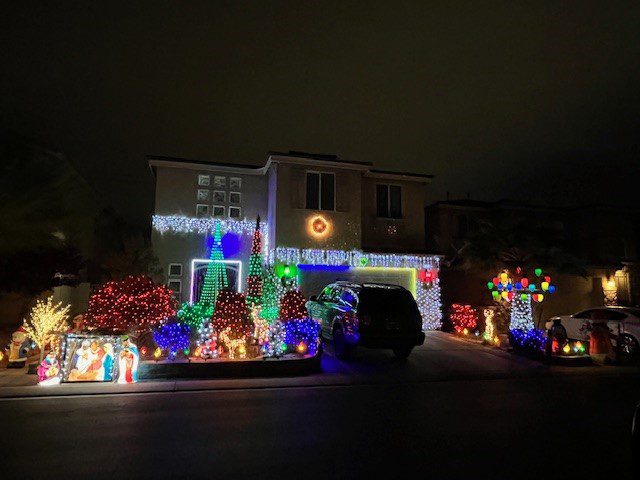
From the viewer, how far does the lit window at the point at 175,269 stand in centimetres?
1712

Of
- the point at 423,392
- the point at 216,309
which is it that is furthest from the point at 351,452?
the point at 216,309

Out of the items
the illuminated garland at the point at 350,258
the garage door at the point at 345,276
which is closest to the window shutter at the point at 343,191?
the illuminated garland at the point at 350,258

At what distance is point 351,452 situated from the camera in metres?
5.03

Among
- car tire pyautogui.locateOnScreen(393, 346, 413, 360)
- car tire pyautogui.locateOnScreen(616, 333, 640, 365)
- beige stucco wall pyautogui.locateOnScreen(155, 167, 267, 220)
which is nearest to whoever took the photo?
car tire pyautogui.locateOnScreen(393, 346, 413, 360)

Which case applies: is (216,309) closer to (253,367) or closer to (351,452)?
(253,367)

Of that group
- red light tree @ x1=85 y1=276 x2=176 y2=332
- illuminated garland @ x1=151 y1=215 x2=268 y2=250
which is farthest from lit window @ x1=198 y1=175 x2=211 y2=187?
red light tree @ x1=85 y1=276 x2=176 y2=332

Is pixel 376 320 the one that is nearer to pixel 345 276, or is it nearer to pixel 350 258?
pixel 350 258

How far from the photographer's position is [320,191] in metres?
18.0

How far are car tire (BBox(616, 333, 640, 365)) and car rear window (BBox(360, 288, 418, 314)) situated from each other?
6.58 m

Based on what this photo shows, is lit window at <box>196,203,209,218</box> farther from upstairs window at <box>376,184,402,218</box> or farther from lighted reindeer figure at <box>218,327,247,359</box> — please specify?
lighted reindeer figure at <box>218,327,247,359</box>

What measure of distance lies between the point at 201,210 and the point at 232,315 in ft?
28.7

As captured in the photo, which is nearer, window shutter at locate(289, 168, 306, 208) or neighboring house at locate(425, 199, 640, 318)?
window shutter at locate(289, 168, 306, 208)

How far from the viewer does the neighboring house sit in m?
19.8

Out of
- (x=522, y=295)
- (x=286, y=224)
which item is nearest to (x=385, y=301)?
(x=522, y=295)
